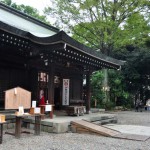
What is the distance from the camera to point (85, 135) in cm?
927

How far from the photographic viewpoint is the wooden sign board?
8.16 metres

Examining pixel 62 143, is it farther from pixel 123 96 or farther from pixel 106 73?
pixel 123 96

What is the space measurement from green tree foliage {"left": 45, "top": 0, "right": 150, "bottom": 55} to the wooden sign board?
1324 centimetres

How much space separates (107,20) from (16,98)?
1428cm

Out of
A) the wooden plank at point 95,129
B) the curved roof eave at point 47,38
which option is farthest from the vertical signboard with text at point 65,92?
the wooden plank at point 95,129

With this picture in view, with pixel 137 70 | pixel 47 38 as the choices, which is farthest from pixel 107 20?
pixel 47 38

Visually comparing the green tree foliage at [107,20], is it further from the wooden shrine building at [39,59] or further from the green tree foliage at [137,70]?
the wooden shrine building at [39,59]

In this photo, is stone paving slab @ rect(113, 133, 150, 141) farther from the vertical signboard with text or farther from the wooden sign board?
the vertical signboard with text

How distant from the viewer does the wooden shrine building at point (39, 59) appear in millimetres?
9664

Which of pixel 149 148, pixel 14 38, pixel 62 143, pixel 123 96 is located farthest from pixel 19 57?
pixel 123 96

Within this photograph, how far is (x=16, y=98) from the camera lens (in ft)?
27.7

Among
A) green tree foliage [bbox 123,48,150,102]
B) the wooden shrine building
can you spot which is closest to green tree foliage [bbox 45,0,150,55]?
green tree foliage [bbox 123,48,150,102]

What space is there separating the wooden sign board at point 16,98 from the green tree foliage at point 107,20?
1324 centimetres

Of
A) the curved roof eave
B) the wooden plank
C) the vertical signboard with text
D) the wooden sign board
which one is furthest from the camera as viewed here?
the vertical signboard with text
